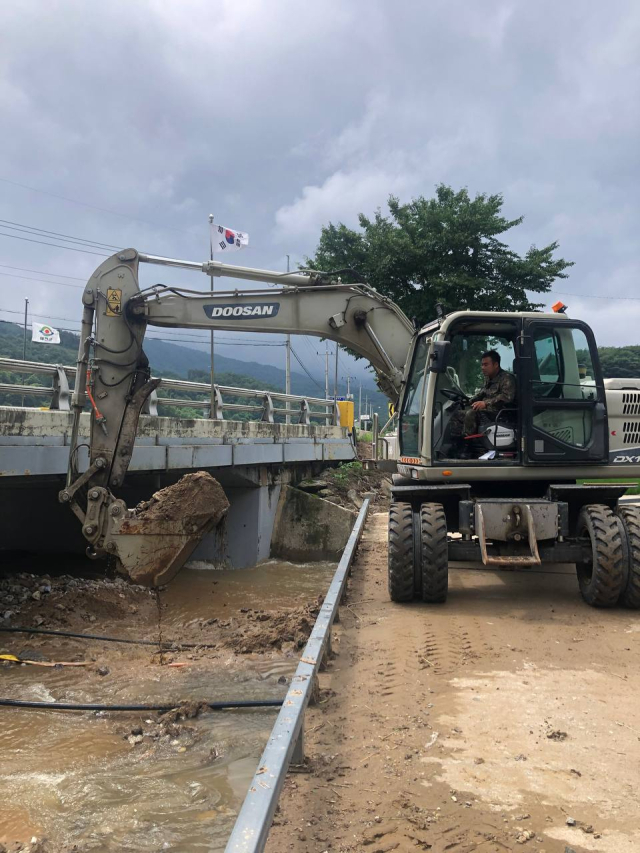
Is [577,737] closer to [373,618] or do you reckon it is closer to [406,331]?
[373,618]

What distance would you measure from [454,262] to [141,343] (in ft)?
47.3

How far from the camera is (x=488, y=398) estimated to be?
274 inches

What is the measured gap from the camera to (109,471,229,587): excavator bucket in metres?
7.36

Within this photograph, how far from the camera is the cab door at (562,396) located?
6.65 m

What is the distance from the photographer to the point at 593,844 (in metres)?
2.74

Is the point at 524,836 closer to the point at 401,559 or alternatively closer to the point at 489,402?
the point at 401,559

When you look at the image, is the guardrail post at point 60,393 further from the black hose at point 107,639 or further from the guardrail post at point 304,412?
the guardrail post at point 304,412

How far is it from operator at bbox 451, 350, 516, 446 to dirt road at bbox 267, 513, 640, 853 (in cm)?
Result: 185

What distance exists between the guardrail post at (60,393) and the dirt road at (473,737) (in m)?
5.33

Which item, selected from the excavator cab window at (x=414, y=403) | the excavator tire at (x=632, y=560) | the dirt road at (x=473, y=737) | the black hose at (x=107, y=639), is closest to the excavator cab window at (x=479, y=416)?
the excavator cab window at (x=414, y=403)

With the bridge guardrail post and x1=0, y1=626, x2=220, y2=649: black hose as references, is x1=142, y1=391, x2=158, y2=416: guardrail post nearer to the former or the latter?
x1=0, y1=626, x2=220, y2=649: black hose

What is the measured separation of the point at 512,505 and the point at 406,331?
116 inches

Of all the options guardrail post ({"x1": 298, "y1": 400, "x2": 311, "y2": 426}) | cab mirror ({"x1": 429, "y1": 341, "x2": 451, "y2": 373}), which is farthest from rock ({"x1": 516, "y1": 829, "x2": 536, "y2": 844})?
guardrail post ({"x1": 298, "y1": 400, "x2": 311, "y2": 426})

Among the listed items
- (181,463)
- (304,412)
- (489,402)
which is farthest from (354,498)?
(489,402)
